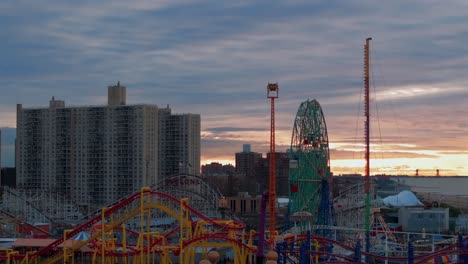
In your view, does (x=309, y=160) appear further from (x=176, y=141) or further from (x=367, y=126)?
(x=176, y=141)

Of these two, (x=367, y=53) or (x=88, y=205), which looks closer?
(x=367, y=53)

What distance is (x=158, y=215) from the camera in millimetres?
67438

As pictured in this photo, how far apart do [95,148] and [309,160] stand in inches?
1830

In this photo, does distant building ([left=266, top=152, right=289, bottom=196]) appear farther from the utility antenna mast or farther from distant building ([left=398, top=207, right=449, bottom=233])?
the utility antenna mast

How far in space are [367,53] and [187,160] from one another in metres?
52.2

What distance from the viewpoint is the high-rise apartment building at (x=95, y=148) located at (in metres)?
88.2

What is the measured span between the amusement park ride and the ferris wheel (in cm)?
6

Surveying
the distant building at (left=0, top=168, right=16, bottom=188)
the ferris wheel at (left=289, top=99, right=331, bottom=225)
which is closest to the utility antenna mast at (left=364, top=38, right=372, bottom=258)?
the ferris wheel at (left=289, top=99, right=331, bottom=225)

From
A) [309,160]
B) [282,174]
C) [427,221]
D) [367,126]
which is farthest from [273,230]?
[282,174]

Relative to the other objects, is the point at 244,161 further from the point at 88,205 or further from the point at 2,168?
the point at 88,205

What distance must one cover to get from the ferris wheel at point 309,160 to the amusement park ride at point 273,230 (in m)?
0.06

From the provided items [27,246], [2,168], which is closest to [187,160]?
[2,168]

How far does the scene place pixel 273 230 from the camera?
37.4 meters

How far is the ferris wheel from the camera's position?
48094mm
